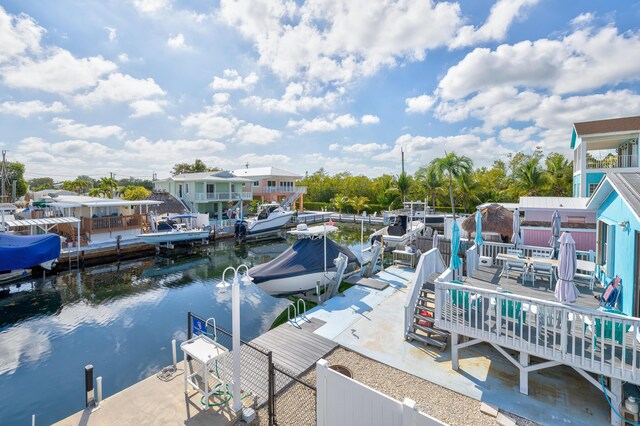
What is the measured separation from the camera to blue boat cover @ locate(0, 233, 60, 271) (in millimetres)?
12844

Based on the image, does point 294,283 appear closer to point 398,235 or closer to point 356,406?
point 356,406

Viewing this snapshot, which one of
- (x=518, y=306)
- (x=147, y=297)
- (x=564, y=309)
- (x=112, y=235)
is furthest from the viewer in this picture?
(x=112, y=235)

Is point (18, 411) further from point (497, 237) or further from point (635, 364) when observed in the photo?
point (497, 237)

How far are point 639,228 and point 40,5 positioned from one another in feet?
55.1

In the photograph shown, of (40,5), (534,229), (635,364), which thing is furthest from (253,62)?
(635,364)

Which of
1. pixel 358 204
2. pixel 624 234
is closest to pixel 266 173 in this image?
pixel 358 204

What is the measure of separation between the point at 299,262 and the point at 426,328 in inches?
220

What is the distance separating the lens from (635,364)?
412 centimetres

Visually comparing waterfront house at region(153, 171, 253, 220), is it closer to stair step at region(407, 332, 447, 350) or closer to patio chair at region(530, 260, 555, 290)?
stair step at region(407, 332, 447, 350)

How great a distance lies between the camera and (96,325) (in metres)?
10.3

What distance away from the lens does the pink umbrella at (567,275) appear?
5.11 metres

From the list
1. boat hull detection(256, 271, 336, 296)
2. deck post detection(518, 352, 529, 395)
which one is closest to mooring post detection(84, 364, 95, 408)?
boat hull detection(256, 271, 336, 296)

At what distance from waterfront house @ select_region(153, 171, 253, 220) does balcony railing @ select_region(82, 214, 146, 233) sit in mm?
9361

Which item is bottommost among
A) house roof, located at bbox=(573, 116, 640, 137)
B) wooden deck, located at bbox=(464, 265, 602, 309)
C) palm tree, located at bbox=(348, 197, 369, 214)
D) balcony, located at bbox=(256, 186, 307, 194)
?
wooden deck, located at bbox=(464, 265, 602, 309)
